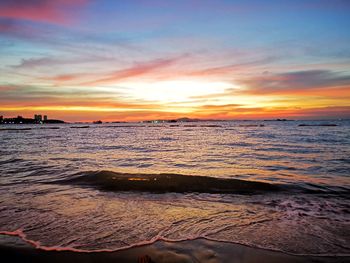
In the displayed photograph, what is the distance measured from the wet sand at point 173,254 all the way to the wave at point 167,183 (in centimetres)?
455

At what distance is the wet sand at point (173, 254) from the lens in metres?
4.31

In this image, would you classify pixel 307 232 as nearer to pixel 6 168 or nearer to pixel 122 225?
A: pixel 122 225

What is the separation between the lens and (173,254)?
14.6ft

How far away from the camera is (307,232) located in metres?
5.45

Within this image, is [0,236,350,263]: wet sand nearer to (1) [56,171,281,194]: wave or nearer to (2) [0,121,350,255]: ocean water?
(2) [0,121,350,255]: ocean water

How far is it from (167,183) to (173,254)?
5.94 meters

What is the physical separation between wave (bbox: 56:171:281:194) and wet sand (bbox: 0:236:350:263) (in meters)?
4.55

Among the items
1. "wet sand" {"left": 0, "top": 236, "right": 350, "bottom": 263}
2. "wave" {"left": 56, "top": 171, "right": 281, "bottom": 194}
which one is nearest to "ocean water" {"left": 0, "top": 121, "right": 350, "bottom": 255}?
"wave" {"left": 56, "top": 171, "right": 281, "bottom": 194}

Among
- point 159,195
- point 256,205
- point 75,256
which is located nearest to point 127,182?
point 159,195

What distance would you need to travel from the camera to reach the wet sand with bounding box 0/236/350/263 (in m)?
4.31

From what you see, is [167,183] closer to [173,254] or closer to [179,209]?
[179,209]

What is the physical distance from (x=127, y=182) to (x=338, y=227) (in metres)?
7.60

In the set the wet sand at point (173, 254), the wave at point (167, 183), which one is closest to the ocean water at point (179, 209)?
the wave at point (167, 183)

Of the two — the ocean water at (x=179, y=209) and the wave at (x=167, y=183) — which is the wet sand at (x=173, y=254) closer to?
the ocean water at (x=179, y=209)
